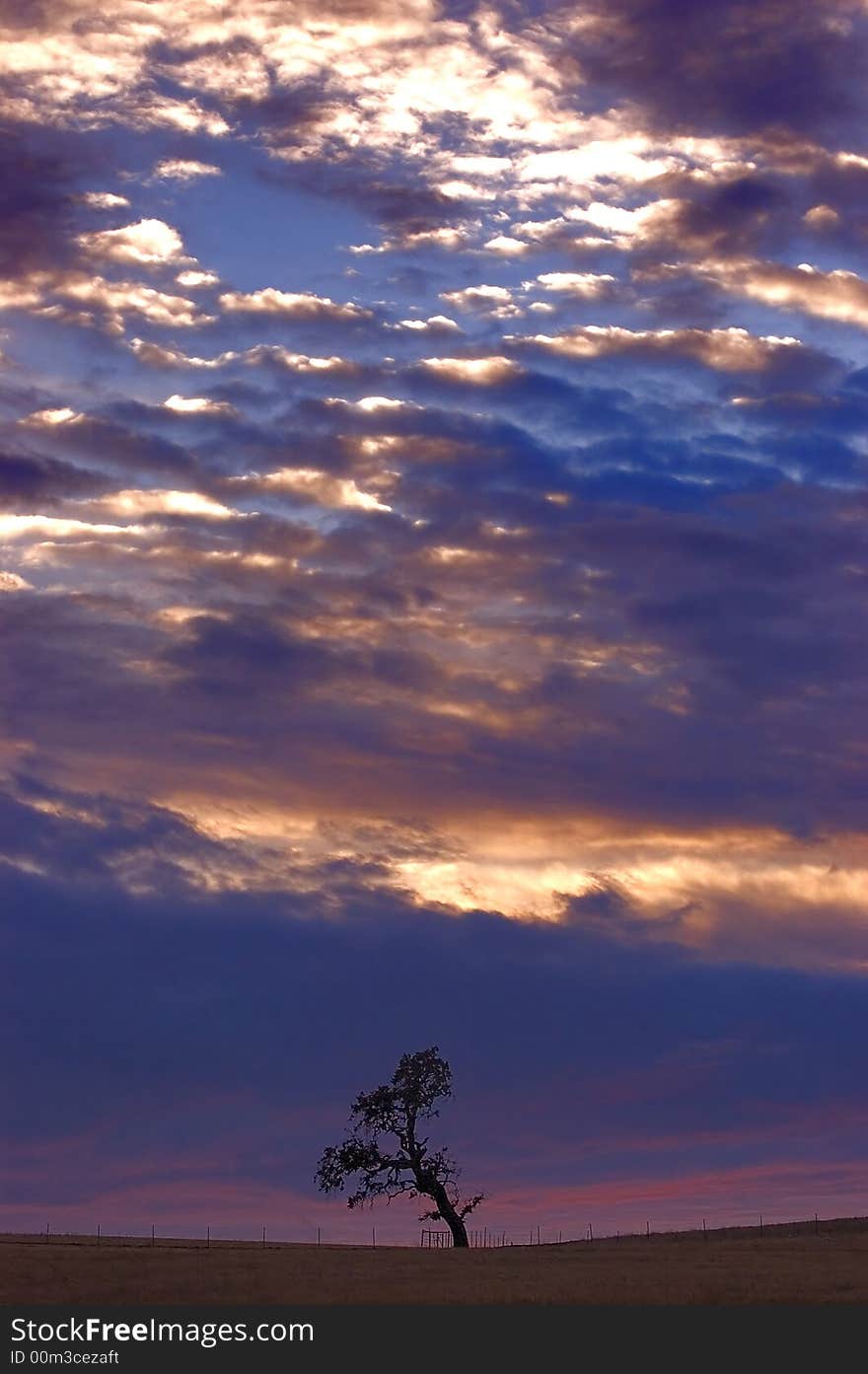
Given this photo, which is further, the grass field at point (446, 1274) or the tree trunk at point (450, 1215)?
the tree trunk at point (450, 1215)

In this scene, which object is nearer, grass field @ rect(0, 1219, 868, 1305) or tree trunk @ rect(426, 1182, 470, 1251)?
grass field @ rect(0, 1219, 868, 1305)

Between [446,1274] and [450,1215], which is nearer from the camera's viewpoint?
[446,1274]

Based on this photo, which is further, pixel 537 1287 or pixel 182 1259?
pixel 182 1259

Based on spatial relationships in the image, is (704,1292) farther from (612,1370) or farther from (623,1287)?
(612,1370)

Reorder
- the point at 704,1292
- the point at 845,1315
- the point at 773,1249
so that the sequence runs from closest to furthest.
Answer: the point at 845,1315 → the point at 704,1292 → the point at 773,1249

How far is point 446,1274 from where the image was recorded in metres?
89.4

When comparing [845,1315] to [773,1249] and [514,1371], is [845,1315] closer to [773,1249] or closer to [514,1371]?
[514,1371]

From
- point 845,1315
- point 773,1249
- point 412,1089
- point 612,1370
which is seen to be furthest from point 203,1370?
point 412,1089

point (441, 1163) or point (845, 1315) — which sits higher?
point (441, 1163)

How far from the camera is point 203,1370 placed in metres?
54.6

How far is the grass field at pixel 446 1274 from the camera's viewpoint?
76.4 metres

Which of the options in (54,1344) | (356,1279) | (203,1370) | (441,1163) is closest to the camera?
(203,1370)

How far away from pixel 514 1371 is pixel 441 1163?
234ft

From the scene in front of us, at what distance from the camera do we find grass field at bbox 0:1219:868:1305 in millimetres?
76375
